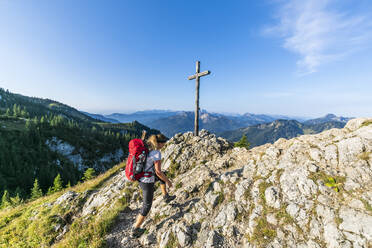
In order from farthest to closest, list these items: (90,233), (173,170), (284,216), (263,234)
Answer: (173,170) → (90,233) → (284,216) → (263,234)

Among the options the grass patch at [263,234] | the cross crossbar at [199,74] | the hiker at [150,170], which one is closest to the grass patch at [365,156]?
the grass patch at [263,234]

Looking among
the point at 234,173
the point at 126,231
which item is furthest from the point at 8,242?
the point at 234,173

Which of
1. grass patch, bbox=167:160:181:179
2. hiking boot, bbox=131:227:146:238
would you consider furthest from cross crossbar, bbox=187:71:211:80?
hiking boot, bbox=131:227:146:238

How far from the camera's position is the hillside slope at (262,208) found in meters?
5.20

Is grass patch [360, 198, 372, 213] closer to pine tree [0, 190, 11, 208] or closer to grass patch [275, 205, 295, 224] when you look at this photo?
grass patch [275, 205, 295, 224]

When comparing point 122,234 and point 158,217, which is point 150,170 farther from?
point 122,234

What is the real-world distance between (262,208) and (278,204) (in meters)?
0.68

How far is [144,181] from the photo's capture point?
604 cm

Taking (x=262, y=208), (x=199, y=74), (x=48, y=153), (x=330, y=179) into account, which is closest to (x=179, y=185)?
(x=262, y=208)

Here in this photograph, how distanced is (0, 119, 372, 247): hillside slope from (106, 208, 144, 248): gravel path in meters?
0.04

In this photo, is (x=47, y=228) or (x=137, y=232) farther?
(x=47, y=228)

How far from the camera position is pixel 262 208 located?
255 inches

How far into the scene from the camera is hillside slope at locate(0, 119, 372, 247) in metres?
5.20

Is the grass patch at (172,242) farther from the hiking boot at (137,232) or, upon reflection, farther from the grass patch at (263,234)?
the grass patch at (263,234)
